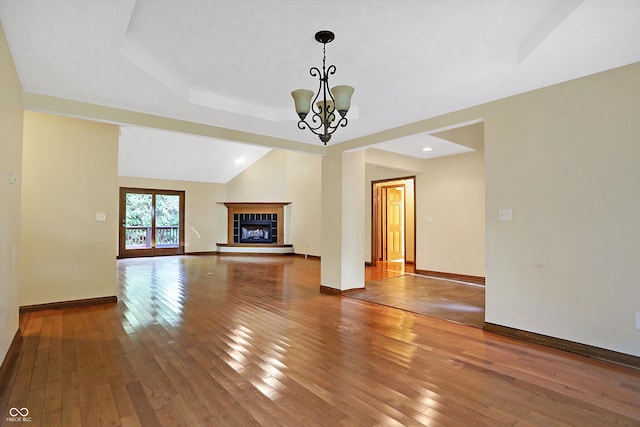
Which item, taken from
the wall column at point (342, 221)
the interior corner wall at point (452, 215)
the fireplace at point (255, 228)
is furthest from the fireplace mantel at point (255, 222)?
the wall column at point (342, 221)

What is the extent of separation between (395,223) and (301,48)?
6.97 metres

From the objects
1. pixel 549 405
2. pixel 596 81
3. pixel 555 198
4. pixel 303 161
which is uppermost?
pixel 303 161

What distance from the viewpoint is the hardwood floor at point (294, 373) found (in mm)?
1802

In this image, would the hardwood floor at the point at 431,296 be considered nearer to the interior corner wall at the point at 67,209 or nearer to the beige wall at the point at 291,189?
the interior corner wall at the point at 67,209

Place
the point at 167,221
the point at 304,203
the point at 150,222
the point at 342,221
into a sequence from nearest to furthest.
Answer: the point at 342,221
the point at 150,222
the point at 304,203
the point at 167,221

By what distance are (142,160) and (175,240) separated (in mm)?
2760

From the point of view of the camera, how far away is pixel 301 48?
2441 millimetres

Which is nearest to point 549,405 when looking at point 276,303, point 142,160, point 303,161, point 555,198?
point 555,198

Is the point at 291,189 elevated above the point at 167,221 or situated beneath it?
elevated above

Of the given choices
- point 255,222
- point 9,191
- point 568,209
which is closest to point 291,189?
point 255,222

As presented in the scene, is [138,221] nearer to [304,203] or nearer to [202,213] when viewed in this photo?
[202,213]

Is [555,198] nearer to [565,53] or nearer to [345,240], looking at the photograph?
[565,53]

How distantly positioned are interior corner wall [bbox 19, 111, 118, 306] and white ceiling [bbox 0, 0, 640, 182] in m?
1.32

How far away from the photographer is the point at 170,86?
9.66 feet
